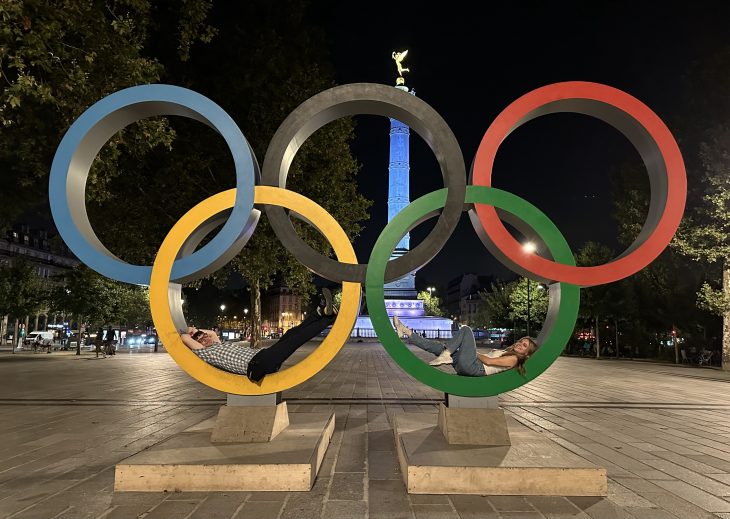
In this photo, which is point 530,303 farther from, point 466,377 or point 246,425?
point 246,425

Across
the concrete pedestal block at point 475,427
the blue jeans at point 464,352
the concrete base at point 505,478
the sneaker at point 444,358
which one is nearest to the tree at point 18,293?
the sneaker at point 444,358

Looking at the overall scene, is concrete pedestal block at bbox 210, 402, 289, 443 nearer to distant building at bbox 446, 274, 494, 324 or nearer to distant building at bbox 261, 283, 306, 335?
distant building at bbox 446, 274, 494, 324

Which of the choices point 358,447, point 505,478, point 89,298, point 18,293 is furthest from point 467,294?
point 505,478

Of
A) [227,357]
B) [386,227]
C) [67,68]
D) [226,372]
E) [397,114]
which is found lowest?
[226,372]

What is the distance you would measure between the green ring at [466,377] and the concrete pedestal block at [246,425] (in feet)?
6.47

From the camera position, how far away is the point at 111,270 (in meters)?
7.28

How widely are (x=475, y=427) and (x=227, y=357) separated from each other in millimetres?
3721

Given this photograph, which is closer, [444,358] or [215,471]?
[215,471]

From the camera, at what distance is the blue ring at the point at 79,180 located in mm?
7258

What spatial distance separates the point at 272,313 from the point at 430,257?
5816 inches

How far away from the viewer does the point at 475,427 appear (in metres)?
7.02

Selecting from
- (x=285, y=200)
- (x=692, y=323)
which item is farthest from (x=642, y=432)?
(x=692, y=323)

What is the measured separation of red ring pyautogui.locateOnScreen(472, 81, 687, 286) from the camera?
7148 mm

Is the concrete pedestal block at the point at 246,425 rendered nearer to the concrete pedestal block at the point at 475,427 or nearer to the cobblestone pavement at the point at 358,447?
the cobblestone pavement at the point at 358,447
